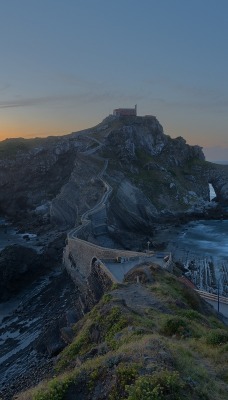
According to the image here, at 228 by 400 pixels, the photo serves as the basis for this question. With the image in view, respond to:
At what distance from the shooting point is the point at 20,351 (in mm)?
33531

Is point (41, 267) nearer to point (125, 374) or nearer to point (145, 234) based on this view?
point (145, 234)

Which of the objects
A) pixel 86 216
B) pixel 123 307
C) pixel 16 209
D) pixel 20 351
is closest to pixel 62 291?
pixel 20 351

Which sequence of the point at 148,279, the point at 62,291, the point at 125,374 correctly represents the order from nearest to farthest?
the point at 125,374 → the point at 148,279 → the point at 62,291

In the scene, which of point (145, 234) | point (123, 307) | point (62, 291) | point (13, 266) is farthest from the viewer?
point (145, 234)

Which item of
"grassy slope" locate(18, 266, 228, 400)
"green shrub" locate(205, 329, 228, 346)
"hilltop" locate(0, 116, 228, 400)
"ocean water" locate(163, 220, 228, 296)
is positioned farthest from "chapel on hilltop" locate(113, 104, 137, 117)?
"green shrub" locate(205, 329, 228, 346)

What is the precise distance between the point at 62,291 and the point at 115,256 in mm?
8946

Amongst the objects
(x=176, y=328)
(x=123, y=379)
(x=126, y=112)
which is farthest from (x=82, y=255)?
(x=126, y=112)

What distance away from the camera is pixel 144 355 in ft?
39.9

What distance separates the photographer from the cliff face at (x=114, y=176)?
80812 mm

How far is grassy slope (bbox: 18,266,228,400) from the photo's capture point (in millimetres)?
10898

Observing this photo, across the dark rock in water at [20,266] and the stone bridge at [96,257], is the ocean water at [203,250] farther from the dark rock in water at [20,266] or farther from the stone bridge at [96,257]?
the dark rock in water at [20,266]

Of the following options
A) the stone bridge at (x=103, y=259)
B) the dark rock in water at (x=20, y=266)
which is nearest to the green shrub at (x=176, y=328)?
the stone bridge at (x=103, y=259)

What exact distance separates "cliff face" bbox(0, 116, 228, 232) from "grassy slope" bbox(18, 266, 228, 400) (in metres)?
49.0

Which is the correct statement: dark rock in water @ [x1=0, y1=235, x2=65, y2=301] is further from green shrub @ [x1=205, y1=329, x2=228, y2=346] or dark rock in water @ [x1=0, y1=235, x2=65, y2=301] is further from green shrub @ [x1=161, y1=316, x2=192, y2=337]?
green shrub @ [x1=205, y1=329, x2=228, y2=346]
